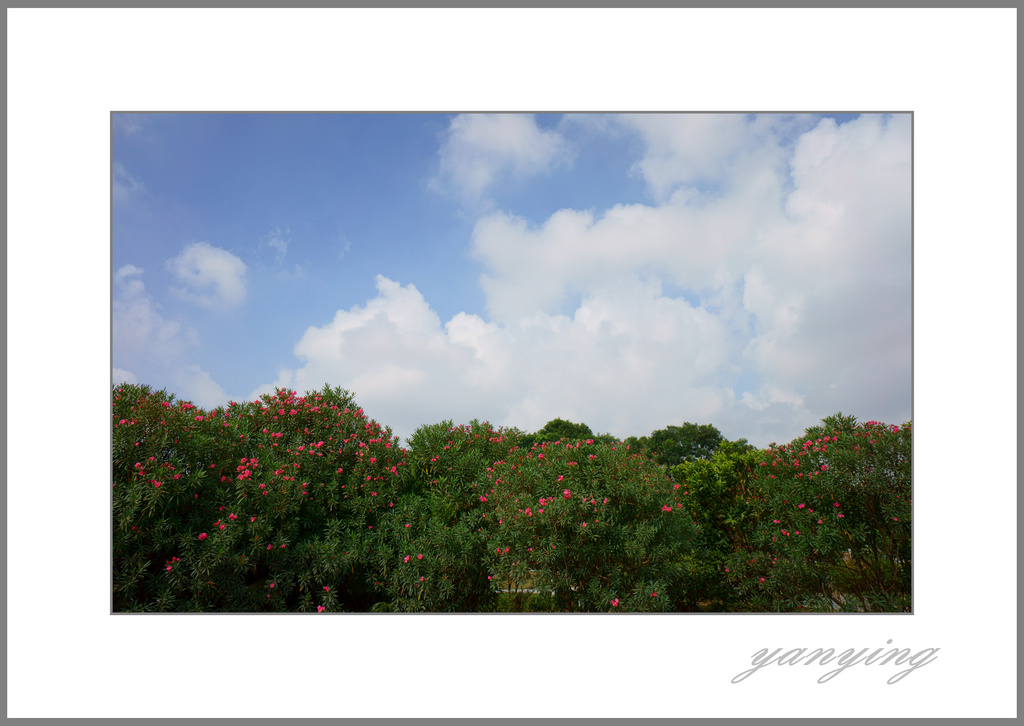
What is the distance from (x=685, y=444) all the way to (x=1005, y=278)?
380 inches

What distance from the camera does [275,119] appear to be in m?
4.34

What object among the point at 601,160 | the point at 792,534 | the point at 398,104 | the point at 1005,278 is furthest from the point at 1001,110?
the point at 398,104

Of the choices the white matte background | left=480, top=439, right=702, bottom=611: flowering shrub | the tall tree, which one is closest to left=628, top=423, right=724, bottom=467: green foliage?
the tall tree

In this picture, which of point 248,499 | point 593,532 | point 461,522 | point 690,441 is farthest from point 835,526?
point 690,441

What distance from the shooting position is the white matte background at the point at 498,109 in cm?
356

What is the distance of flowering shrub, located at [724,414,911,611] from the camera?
454 cm

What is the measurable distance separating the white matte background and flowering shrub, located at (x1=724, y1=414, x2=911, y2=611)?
2.76 feet

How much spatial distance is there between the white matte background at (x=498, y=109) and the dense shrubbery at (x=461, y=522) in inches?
26.7

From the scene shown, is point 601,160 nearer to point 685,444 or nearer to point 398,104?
point 398,104

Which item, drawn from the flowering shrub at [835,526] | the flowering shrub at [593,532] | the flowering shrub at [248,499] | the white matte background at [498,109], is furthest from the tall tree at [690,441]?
the flowering shrub at [248,499]

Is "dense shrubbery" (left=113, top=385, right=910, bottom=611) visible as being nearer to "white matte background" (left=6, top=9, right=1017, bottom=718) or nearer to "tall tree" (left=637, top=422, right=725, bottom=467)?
"white matte background" (left=6, top=9, right=1017, bottom=718)

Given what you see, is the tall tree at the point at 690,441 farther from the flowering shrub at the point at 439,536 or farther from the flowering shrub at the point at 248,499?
the flowering shrub at the point at 248,499

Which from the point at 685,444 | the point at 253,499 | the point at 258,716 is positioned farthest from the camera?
the point at 685,444

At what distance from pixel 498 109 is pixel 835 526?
5.34 m
